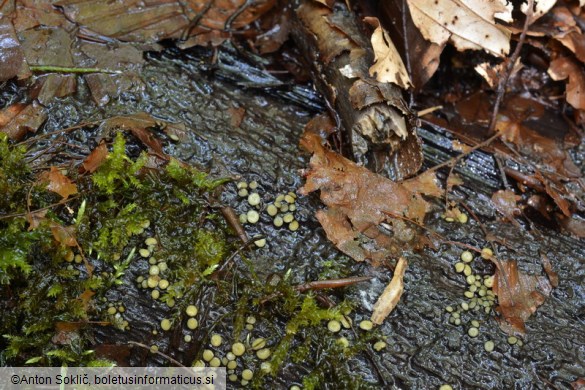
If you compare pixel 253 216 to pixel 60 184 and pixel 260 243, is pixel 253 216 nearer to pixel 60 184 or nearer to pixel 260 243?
pixel 260 243

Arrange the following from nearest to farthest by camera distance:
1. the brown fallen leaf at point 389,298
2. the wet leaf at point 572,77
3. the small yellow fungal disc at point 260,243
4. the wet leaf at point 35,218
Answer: the wet leaf at point 35,218, the brown fallen leaf at point 389,298, the small yellow fungal disc at point 260,243, the wet leaf at point 572,77

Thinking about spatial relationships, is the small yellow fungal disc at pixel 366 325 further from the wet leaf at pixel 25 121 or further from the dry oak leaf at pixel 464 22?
the wet leaf at pixel 25 121

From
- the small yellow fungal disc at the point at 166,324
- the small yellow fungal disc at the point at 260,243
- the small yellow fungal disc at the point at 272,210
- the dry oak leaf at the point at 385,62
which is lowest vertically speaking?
the small yellow fungal disc at the point at 166,324

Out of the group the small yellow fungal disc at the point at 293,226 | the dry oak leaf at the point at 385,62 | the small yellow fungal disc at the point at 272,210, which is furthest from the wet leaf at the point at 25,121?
the dry oak leaf at the point at 385,62

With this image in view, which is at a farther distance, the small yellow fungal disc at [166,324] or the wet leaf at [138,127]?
the wet leaf at [138,127]

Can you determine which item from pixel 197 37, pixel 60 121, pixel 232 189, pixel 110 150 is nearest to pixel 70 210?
pixel 110 150

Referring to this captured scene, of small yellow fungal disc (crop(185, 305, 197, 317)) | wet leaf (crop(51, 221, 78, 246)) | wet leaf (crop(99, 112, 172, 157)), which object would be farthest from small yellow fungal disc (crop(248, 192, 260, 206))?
wet leaf (crop(51, 221, 78, 246))

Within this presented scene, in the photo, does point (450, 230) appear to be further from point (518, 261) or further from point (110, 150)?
point (110, 150)
